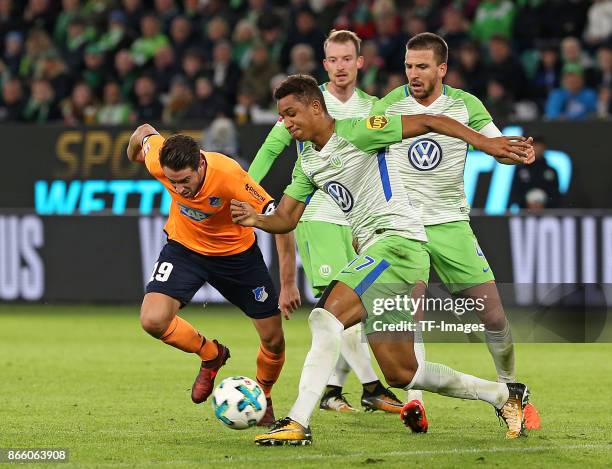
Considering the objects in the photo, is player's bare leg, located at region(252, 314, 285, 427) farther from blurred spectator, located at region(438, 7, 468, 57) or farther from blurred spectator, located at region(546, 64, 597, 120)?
blurred spectator, located at region(438, 7, 468, 57)

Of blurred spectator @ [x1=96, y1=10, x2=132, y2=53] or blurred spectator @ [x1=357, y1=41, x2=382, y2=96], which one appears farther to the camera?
blurred spectator @ [x1=96, y1=10, x2=132, y2=53]

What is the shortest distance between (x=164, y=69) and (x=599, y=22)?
621cm

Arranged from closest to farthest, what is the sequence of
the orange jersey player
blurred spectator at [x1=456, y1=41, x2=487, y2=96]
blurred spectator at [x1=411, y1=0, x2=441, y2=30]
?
1. the orange jersey player
2. blurred spectator at [x1=456, y1=41, x2=487, y2=96]
3. blurred spectator at [x1=411, y1=0, x2=441, y2=30]

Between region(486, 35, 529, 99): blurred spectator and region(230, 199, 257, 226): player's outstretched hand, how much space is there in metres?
9.70

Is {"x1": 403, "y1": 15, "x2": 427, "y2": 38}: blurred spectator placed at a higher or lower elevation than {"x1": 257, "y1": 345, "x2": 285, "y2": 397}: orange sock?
higher

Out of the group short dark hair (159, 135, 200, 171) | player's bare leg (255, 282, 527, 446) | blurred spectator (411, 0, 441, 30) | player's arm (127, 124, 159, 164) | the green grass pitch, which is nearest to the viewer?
the green grass pitch

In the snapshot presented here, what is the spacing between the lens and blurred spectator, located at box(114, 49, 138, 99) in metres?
19.0

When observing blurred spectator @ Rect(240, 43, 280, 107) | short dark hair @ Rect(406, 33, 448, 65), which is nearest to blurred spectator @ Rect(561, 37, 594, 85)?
blurred spectator @ Rect(240, 43, 280, 107)

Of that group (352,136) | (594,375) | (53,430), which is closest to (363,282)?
(352,136)

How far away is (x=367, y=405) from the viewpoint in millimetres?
8688

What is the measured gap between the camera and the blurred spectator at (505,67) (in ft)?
53.9

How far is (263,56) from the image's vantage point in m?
17.5

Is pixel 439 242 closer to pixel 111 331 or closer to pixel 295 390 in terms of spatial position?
pixel 295 390

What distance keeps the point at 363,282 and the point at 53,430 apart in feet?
6.90
